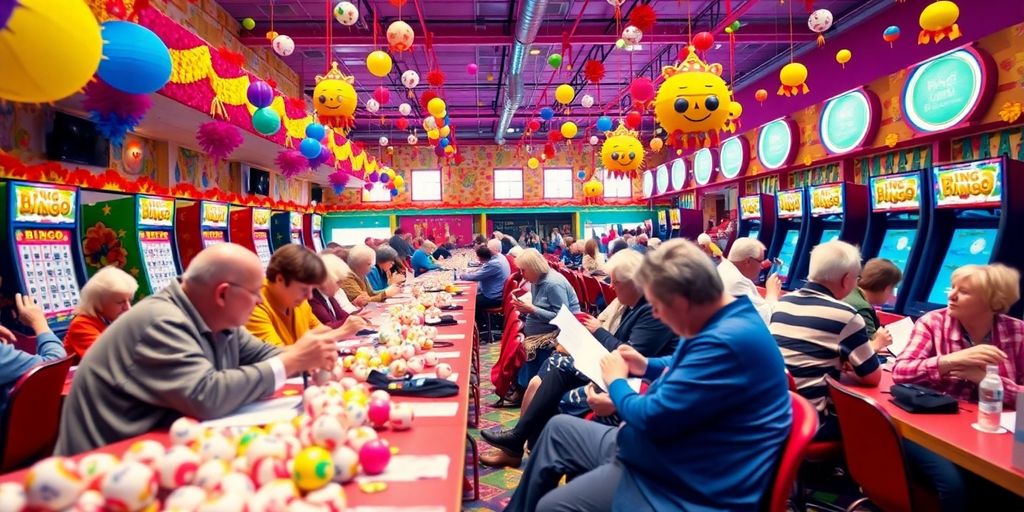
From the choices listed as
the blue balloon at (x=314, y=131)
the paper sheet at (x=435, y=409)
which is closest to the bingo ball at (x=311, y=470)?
the paper sheet at (x=435, y=409)

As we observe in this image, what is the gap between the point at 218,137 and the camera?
566cm

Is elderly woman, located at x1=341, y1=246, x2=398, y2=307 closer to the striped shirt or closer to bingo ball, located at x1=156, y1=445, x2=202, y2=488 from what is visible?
the striped shirt

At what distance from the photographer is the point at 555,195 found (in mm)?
18016

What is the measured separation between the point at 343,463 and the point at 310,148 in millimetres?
6829

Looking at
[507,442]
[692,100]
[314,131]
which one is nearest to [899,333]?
[507,442]

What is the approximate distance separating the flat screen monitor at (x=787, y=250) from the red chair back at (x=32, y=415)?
5.97 m

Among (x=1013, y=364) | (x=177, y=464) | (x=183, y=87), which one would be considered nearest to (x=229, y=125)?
(x=183, y=87)

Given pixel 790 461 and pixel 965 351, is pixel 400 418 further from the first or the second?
pixel 965 351

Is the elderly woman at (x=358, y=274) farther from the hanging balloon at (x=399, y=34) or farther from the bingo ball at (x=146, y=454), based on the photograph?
the bingo ball at (x=146, y=454)

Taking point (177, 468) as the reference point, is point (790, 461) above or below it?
below

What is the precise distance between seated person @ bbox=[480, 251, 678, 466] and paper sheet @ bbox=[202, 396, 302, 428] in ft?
5.22

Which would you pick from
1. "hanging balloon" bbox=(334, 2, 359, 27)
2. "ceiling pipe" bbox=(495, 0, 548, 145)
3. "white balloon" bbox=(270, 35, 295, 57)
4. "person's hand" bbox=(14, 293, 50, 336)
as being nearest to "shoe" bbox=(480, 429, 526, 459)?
"person's hand" bbox=(14, 293, 50, 336)

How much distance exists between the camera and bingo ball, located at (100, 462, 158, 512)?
1.02 metres

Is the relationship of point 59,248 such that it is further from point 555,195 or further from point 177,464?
point 555,195
